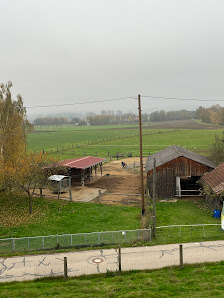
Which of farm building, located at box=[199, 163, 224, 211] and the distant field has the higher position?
the distant field

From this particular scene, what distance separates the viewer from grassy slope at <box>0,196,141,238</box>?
2108 cm

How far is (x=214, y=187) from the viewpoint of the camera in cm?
2489

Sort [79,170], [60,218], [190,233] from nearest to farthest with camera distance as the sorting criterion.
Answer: [190,233] → [60,218] → [79,170]

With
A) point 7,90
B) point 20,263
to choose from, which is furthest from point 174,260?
point 7,90

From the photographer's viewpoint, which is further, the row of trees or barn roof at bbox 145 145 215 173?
barn roof at bbox 145 145 215 173

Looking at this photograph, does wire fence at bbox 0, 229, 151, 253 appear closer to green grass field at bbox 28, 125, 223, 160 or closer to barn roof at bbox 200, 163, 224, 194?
barn roof at bbox 200, 163, 224, 194

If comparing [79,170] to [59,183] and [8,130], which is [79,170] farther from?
[8,130]

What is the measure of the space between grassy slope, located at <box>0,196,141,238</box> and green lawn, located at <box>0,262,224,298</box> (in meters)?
7.69

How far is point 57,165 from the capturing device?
30.5 m

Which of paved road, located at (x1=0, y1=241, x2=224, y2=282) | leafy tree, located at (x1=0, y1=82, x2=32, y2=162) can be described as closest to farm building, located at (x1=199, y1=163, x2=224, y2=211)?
paved road, located at (x1=0, y1=241, x2=224, y2=282)

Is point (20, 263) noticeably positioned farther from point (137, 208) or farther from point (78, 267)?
point (137, 208)

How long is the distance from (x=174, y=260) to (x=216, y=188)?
37.1ft

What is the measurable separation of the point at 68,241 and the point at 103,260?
3.47 metres

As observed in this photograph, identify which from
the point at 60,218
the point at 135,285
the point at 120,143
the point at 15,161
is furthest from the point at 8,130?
the point at 120,143
